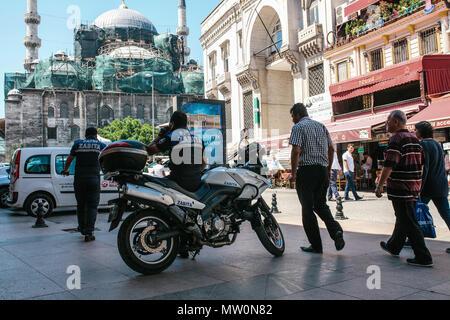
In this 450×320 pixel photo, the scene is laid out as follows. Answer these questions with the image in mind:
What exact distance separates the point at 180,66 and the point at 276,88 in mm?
54728

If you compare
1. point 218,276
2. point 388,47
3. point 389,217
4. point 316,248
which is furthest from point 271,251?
point 388,47

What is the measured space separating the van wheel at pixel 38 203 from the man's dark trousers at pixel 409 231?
872 centimetres

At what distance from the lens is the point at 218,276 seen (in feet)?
12.7

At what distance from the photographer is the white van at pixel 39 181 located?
10.0 meters

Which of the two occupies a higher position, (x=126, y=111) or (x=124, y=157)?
(x=126, y=111)

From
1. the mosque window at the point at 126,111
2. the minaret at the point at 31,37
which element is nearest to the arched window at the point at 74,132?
the mosque window at the point at 126,111

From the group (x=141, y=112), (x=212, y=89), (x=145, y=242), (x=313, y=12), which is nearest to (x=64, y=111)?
(x=141, y=112)

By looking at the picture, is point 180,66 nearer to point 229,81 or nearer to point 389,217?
point 229,81

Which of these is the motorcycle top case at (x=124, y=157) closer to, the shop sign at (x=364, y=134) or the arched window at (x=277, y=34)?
the shop sign at (x=364, y=134)

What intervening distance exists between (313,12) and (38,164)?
17428 mm

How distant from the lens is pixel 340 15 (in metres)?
19.7

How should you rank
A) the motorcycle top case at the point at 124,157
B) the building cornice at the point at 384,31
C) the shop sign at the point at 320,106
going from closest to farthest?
the motorcycle top case at the point at 124,157 → the building cornice at the point at 384,31 → the shop sign at the point at 320,106

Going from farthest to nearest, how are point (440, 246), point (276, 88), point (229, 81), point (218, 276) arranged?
point (229, 81) → point (276, 88) → point (440, 246) → point (218, 276)

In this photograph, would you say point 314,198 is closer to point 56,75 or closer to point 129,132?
point 129,132
